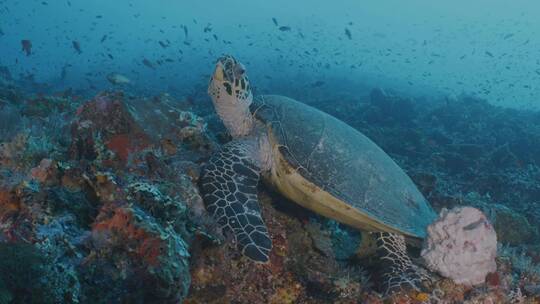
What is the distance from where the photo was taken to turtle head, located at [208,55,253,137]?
14.3 feet

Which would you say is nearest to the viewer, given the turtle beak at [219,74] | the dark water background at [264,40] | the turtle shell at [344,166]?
the turtle shell at [344,166]

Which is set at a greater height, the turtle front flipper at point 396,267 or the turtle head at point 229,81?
the turtle head at point 229,81

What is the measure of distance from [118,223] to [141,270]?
30 cm

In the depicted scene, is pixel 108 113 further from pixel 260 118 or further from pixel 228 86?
pixel 260 118

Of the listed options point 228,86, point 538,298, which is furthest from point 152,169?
point 538,298

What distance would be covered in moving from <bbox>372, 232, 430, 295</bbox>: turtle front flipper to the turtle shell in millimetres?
203

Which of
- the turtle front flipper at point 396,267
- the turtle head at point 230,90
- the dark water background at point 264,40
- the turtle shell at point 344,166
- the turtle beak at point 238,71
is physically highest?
the turtle beak at point 238,71

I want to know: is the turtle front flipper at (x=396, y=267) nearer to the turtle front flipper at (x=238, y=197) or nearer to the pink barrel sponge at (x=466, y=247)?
the pink barrel sponge at (x=466, y=247)

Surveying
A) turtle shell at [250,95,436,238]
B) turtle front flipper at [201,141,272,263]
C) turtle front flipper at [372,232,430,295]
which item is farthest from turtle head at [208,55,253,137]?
turtle front flipper at [372,232,430,295]

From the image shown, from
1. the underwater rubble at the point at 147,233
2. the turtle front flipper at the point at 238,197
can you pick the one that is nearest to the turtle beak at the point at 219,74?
the underwater rubble at the point at 147,233

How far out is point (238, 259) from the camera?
9.48 feet

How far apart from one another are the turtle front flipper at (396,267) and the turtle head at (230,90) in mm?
2156

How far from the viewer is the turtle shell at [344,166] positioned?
385 cm

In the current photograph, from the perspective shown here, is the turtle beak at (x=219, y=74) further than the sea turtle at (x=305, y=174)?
Yes
